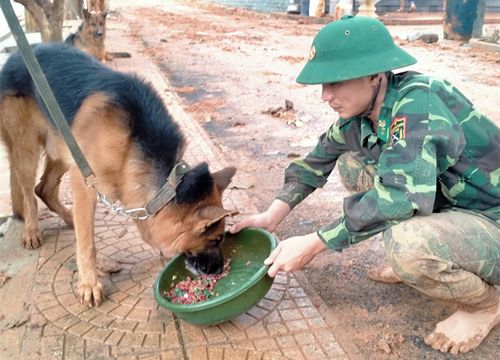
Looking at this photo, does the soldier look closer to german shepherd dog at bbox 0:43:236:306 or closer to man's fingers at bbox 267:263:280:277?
man's fingers at bbox 267:263:280:277

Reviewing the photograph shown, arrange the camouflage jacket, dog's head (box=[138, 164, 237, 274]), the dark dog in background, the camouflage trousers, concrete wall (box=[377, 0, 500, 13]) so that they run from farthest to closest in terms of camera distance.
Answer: concrete wall (box=[377, 0, 500, 13]) → the dark dog in background → dog's head (box=[138, 164, 237, 274]) → the camouflage trousers → the camouflage jacket

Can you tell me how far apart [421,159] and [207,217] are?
48.3 inches

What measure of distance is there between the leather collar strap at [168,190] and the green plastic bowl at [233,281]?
0.42m

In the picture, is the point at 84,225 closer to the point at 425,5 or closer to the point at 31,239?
the point at 31,239

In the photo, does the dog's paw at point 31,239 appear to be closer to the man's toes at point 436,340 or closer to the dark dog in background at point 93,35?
the man's toes at point 436,340

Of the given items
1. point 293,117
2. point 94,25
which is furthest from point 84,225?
point 94,25

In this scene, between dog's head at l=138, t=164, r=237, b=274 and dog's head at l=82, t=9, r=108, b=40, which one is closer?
dog's head at l=138, t=164, r=237, b=274

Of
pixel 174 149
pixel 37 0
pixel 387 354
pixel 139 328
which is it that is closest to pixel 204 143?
pixel 174 149

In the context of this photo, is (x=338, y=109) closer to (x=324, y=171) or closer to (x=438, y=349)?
(x=324, y=171)

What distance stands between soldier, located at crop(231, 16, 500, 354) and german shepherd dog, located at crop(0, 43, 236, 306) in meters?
0.62

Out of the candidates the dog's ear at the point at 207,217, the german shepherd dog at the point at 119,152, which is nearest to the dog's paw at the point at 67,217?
the german shepherd dog at the point at 119,152

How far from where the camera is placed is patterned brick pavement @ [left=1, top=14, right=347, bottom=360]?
2.81m

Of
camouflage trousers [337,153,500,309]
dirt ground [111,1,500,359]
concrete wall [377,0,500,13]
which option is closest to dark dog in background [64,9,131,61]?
dirt ground [111,1,500,359]

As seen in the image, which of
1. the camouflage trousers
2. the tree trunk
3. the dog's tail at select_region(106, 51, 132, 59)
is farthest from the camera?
the dog's tail at select_region(106, 51, 132, 59)
